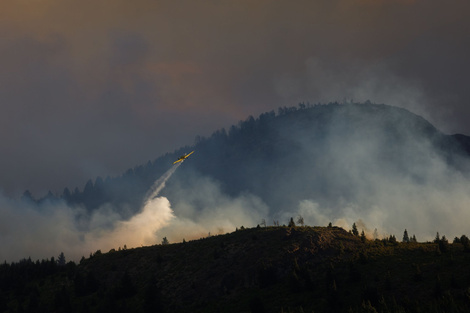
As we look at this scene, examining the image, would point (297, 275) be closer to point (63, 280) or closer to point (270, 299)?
point (270, 299)

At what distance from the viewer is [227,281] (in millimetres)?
102688

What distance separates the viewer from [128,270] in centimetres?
12238

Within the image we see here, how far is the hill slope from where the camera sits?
77250mm

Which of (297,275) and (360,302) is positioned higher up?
(297,275)

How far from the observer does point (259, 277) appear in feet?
322

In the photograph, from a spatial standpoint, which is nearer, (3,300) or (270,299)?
(270,299)

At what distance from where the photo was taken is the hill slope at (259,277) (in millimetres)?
77250

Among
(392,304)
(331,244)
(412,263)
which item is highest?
(331,244)

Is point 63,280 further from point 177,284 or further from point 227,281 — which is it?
point 227,281

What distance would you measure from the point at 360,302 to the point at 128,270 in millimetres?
68972

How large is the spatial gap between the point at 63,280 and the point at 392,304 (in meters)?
90.3

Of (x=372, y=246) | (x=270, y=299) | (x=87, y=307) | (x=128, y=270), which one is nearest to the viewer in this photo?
(x=270, y=299)

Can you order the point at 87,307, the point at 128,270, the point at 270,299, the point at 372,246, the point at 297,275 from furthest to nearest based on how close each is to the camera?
the point at 128,270 → the point at 372,246 → the point at 87,307 → the point at 297,275 → the point at 270,299

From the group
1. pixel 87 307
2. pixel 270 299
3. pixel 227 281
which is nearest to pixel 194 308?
pixel 227 281
